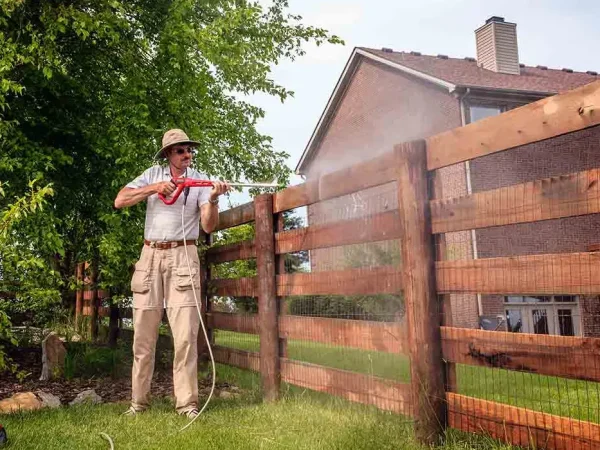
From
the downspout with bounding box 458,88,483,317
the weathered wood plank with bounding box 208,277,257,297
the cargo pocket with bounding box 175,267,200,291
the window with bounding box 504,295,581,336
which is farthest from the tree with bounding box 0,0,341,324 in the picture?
the window with bounding box 504,295,581,336

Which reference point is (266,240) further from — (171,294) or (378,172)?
(378,172)

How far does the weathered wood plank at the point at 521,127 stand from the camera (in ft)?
8.17

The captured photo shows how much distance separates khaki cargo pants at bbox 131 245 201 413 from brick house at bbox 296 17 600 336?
8489mm

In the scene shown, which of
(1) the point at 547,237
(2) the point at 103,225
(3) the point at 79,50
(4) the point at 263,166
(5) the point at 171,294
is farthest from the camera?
(1) the point at 547,237

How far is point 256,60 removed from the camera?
7.26 meters

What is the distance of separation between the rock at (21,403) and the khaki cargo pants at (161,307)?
980 mm

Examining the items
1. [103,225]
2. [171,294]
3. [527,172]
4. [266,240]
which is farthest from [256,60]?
[527,172]

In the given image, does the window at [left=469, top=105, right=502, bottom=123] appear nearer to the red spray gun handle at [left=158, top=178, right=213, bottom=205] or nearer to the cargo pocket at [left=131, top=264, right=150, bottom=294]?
the red spray gun handle at [left=158, top=178, right=213, bottom=205]

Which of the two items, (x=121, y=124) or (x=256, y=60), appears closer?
(x=121, y=124)

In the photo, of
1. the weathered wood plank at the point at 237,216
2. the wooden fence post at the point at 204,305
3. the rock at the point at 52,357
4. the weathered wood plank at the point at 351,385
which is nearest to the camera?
the weathered wood plank at the point at 351,385

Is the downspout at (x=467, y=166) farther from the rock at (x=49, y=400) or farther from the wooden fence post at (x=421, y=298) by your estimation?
the wooden fence post at (x=421, y=298)

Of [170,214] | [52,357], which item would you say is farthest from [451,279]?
[52,357]

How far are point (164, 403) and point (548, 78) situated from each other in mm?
18006

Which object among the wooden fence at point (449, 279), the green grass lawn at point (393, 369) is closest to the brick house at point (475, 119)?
the green grass lawn at point (393, 369)
